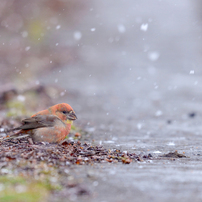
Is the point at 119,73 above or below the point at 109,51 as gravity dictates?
below

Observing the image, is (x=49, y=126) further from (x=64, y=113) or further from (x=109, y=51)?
(x=109, y=51)

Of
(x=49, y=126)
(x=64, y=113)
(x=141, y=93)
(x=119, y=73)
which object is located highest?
(x=119, y=73)

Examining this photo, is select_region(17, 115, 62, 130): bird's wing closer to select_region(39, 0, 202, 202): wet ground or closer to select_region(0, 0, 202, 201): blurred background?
select_region(39, 0, 202, 202): wet ground

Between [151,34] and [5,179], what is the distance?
76.4ft

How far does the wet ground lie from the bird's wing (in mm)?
1388

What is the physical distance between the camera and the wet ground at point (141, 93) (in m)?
4.00

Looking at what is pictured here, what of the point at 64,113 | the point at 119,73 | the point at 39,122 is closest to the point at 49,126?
the point at 39,122

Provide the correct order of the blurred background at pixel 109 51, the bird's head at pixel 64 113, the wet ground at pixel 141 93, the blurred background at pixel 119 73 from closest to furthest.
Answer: the wet ground at pixel 141 93 < the bird's head at pixel 64 113 < the blurred background at pixel 119 73 < the blurred background at pixel 109 51

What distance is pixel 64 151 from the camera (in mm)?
5324

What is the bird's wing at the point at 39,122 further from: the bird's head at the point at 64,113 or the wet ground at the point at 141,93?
the wet ground at the point at 141,93

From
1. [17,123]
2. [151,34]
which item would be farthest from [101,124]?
[151,34]

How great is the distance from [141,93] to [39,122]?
1010cm

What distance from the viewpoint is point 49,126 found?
5.81m

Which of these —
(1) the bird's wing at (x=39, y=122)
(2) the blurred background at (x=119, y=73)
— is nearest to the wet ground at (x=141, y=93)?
(2) the blurred background at (x=119, y=73)
